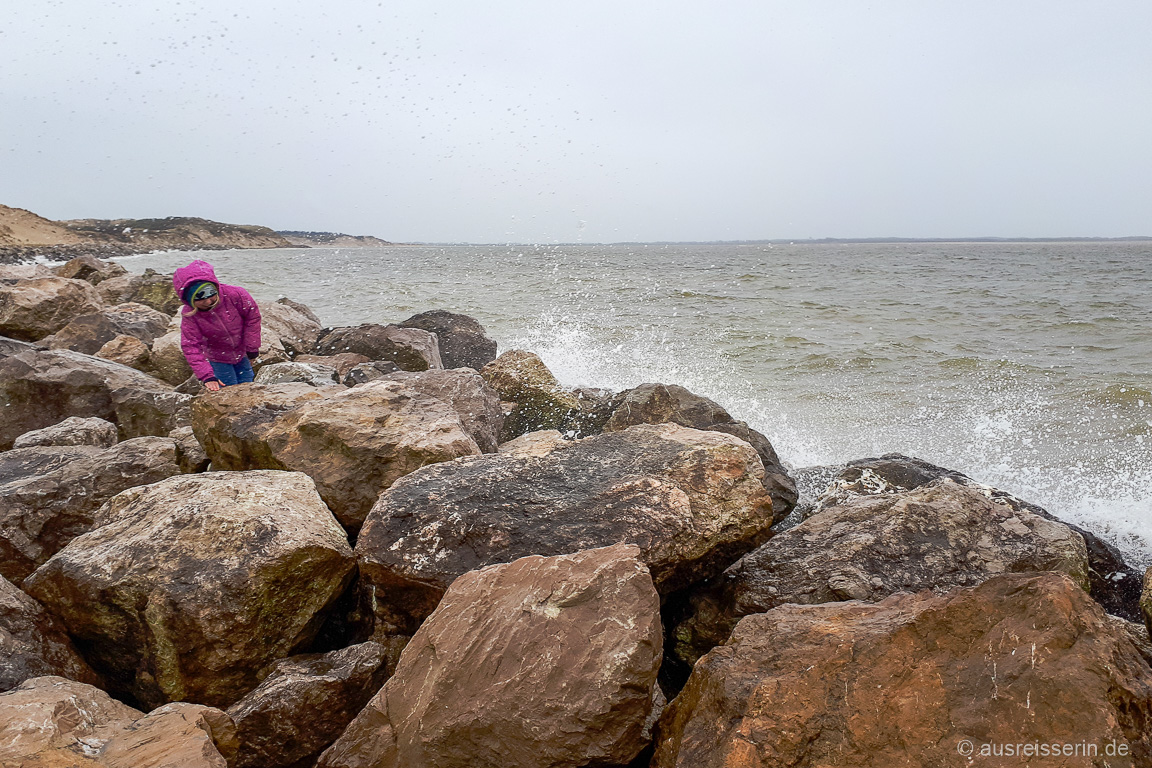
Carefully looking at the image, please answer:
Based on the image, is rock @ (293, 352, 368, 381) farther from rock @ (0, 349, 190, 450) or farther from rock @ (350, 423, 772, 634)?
rock @ (350, 423, 772, 634)

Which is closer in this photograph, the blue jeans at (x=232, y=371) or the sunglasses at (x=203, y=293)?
the sunglasses at (x=203, y=293)

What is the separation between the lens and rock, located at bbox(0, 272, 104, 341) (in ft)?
31.5

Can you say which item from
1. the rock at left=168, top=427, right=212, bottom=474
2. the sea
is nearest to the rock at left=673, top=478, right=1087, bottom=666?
the sea

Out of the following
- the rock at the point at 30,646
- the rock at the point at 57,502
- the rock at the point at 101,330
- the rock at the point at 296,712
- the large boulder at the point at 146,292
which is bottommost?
the rock at the point at 296,712

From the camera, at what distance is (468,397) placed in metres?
4.95

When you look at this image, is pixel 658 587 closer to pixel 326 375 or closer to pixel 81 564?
pixel 81 564

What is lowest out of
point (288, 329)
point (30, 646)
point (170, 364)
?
point (30, 646)

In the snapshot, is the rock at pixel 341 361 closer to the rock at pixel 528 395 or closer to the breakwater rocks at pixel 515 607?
the rock at pixel 528 395

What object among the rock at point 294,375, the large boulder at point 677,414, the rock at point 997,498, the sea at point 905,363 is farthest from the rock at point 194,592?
the sea at point 905,363

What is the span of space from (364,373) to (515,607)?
478 centimetres

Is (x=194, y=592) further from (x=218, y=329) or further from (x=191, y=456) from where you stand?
(x=218, y=329)

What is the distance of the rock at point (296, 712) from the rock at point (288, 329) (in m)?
6.45

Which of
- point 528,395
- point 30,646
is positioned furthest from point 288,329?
point 30,646

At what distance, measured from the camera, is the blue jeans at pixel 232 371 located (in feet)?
18.4
